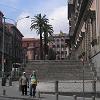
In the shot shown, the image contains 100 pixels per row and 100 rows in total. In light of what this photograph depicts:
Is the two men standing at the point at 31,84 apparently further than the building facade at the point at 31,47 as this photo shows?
No

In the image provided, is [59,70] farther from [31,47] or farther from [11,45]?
[31,47]

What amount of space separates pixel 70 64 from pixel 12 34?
7899 cm

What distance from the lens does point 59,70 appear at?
49.4m

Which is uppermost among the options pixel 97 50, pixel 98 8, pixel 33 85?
pixel 98 8

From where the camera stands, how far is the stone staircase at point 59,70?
46.4m

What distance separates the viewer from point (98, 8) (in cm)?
4500

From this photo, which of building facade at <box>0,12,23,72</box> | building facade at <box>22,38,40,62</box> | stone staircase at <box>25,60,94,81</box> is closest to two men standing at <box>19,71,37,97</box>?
stone staircase at <box>25,60,94,81</box>

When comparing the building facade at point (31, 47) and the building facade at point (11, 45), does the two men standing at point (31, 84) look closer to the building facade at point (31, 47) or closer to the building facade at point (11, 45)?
the building facade at point (11, 45)

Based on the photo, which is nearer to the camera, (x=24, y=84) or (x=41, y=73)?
(x=24, y=84)

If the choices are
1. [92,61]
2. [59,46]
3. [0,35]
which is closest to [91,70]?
[92,61]

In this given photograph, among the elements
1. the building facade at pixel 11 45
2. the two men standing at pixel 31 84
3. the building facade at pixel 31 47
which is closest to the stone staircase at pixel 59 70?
the two men standing at pixel 31 84

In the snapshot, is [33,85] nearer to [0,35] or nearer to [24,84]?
[24,84]

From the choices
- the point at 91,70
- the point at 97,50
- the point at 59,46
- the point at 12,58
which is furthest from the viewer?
the point at 59,46

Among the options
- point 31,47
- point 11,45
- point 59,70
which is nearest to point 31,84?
point 59,70
